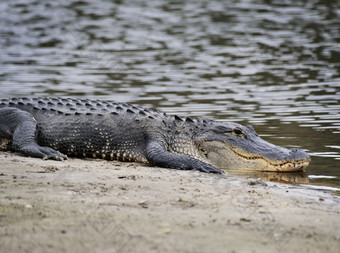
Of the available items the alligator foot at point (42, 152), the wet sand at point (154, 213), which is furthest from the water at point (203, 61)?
the alligator foot at point (42, 152)

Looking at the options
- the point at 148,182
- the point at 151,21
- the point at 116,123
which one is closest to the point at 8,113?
the point at 116,123

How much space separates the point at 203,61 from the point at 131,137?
26.0 ft

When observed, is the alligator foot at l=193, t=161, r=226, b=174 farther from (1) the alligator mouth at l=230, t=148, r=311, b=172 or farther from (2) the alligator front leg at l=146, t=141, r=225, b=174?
(1) the alligator mouth at l=230, t=148, r=311, b=172

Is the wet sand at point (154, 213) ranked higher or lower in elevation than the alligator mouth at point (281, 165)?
higher

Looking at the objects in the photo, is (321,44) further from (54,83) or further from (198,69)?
(54,83)

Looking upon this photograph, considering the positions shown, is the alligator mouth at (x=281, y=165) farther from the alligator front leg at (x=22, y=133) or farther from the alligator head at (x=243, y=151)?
the alligator front leg at (x=22, y=133)

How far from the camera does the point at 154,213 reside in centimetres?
424

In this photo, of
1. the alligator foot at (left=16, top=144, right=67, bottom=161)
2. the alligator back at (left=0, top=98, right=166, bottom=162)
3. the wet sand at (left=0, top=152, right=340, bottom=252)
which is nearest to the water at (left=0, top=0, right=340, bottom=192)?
the wet sand at (left=0, top=152, right=340, bottom=252)

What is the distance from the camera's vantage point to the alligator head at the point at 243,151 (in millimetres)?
6820

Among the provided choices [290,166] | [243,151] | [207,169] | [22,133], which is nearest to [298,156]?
[290,166]

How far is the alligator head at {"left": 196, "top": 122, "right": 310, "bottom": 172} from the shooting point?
682cm

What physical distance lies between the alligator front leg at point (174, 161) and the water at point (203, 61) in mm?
624

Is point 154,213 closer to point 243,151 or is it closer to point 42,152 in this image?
point 42,152

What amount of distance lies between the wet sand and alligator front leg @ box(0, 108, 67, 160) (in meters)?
0.72
